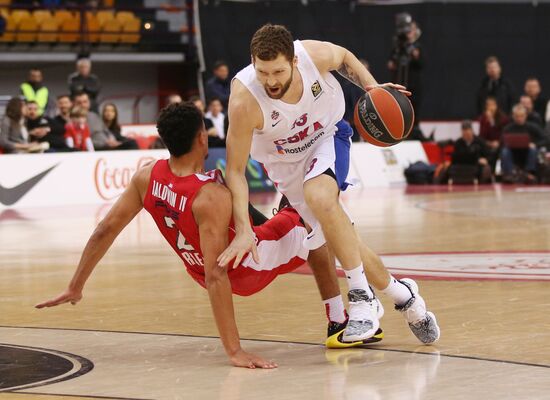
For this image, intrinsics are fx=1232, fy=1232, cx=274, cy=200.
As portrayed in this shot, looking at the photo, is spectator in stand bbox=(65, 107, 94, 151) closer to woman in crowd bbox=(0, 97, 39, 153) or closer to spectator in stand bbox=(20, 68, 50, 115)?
woman in crowd bbox=(0, 97, 39, 153)

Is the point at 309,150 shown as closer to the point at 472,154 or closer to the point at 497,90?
the point at 472,154

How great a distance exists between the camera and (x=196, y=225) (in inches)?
220

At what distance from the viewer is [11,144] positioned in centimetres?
1744

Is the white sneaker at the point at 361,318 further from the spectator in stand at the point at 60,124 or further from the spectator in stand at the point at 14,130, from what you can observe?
the spectator in stand at the point at 60,124

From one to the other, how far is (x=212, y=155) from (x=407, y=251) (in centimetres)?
883

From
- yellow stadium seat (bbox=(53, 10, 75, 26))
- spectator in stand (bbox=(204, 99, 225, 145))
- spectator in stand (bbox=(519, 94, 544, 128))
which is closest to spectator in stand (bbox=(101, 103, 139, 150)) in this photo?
spectator in stand (bbox=(204, 99, 225, 145))

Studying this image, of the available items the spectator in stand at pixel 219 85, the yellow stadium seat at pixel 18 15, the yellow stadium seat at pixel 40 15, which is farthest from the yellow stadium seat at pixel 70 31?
the spectator in stand at pixel 219 85

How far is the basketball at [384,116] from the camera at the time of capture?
6109 millimetres

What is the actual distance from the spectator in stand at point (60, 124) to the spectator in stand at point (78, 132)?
0.34 ft

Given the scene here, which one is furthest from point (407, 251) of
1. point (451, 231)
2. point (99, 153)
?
point (99, 153)

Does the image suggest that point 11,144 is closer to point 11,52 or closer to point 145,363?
point 11,52

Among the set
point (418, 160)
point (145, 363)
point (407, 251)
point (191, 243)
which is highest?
point (191, 243)

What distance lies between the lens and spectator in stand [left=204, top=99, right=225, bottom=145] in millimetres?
20005

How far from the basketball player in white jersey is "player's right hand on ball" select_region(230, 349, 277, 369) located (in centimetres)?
41
